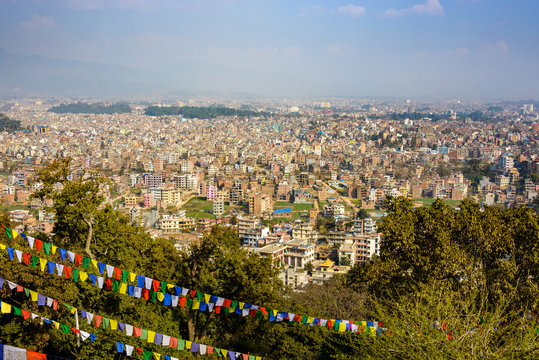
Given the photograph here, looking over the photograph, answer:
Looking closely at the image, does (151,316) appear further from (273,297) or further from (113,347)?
(273,297)

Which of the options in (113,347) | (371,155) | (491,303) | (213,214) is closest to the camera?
(113,347)

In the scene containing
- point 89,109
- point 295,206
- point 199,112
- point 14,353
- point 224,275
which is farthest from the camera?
point 89,109

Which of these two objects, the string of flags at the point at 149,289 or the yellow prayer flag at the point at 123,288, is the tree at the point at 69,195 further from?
the yellow prayer flag at the point at 123,288

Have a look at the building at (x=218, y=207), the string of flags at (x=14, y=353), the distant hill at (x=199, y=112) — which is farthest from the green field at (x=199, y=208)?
the distant hill at (x=199, y=112)

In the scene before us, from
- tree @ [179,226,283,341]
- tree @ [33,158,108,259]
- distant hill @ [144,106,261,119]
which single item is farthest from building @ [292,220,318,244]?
distant hill @ [144,106,261,119]

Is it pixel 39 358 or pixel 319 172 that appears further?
pixel 319 172

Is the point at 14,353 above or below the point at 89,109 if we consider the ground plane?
below

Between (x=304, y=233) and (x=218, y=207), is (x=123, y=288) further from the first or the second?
(x=218, y=207)

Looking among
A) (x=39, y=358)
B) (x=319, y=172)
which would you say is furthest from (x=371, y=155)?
(x=39, y=358)

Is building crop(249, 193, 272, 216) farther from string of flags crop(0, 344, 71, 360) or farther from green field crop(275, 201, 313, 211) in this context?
string of flags crop(0, 344, 71, 360)

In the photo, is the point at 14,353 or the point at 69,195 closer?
the point at 14,353

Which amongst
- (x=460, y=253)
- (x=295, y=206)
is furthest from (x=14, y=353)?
(x=295, y=206)
